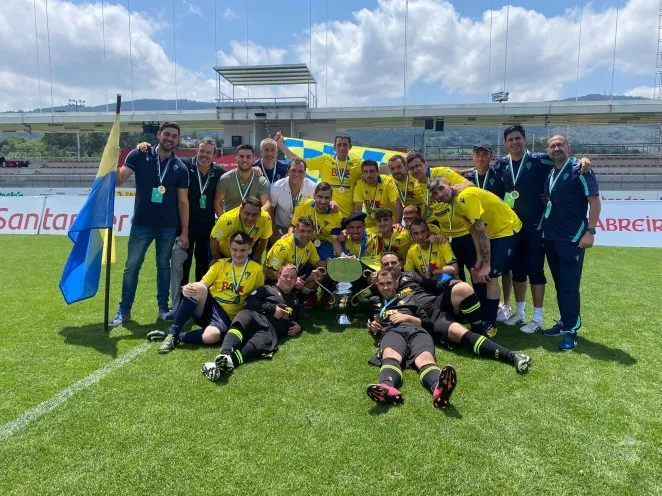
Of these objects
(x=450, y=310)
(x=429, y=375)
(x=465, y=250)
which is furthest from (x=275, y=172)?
(x=429, y=375)

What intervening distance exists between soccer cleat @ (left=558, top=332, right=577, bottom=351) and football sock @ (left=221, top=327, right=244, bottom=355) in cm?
326

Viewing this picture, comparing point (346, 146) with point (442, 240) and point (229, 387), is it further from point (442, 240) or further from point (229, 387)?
point (229, 387)

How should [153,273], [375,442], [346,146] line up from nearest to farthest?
[375,442] < [346,146] < [153,273]

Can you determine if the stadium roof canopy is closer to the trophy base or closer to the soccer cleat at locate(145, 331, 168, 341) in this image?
the trophy base

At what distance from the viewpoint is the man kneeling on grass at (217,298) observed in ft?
15.0

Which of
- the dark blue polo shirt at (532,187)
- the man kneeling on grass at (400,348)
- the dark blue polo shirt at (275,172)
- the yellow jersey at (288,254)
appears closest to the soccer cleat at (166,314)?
the yellow jersey at (288,254)

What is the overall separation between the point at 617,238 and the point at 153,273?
11.6m

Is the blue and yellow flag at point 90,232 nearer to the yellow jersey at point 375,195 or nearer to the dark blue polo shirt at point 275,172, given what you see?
the dark blue polo shirt at point 275,172

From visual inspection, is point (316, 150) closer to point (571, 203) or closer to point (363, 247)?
point (363, 247)

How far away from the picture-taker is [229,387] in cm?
368

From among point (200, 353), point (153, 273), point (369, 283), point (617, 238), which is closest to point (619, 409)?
point (369, 283)

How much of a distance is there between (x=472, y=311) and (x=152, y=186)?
388cm

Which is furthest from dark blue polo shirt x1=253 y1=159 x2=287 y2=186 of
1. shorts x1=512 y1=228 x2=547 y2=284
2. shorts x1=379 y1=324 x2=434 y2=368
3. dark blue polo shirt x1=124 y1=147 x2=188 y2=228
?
shorts x1=512 y1=228 x2=547 y2=284

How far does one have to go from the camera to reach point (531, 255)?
5281 millimetres
